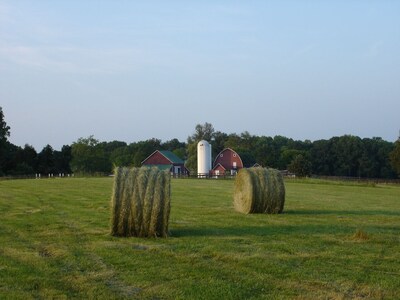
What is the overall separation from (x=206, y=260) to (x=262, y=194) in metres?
9.42

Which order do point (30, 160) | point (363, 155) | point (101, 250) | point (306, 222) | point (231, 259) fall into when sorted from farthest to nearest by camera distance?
point (363, 155), point (30, 160), point (306, 222), point (101, 250), point (231, 259)

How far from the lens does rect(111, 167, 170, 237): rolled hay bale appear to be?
13117mm

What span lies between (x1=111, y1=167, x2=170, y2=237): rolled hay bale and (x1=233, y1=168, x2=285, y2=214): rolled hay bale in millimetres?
6200

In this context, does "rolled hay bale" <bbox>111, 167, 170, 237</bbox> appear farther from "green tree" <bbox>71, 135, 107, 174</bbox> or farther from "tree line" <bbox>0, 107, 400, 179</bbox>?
"green tree" <bbox>71, 135, 107, 174</bbox>

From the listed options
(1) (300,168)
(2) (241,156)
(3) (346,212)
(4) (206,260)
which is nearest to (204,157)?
(1) (300,168)

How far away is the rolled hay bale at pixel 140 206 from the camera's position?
516 inches

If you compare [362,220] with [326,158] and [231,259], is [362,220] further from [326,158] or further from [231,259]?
[326,158]

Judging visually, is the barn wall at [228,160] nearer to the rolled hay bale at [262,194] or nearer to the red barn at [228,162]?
the red barn at [228,162]

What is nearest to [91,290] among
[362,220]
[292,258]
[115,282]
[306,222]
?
[115,282]

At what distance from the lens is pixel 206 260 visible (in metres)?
9.99

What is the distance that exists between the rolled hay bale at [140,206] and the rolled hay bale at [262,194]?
620 centimetres

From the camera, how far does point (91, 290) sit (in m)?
7.80

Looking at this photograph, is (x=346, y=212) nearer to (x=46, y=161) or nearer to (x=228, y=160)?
(x=228, y=160)

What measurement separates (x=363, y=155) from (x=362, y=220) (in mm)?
99627
